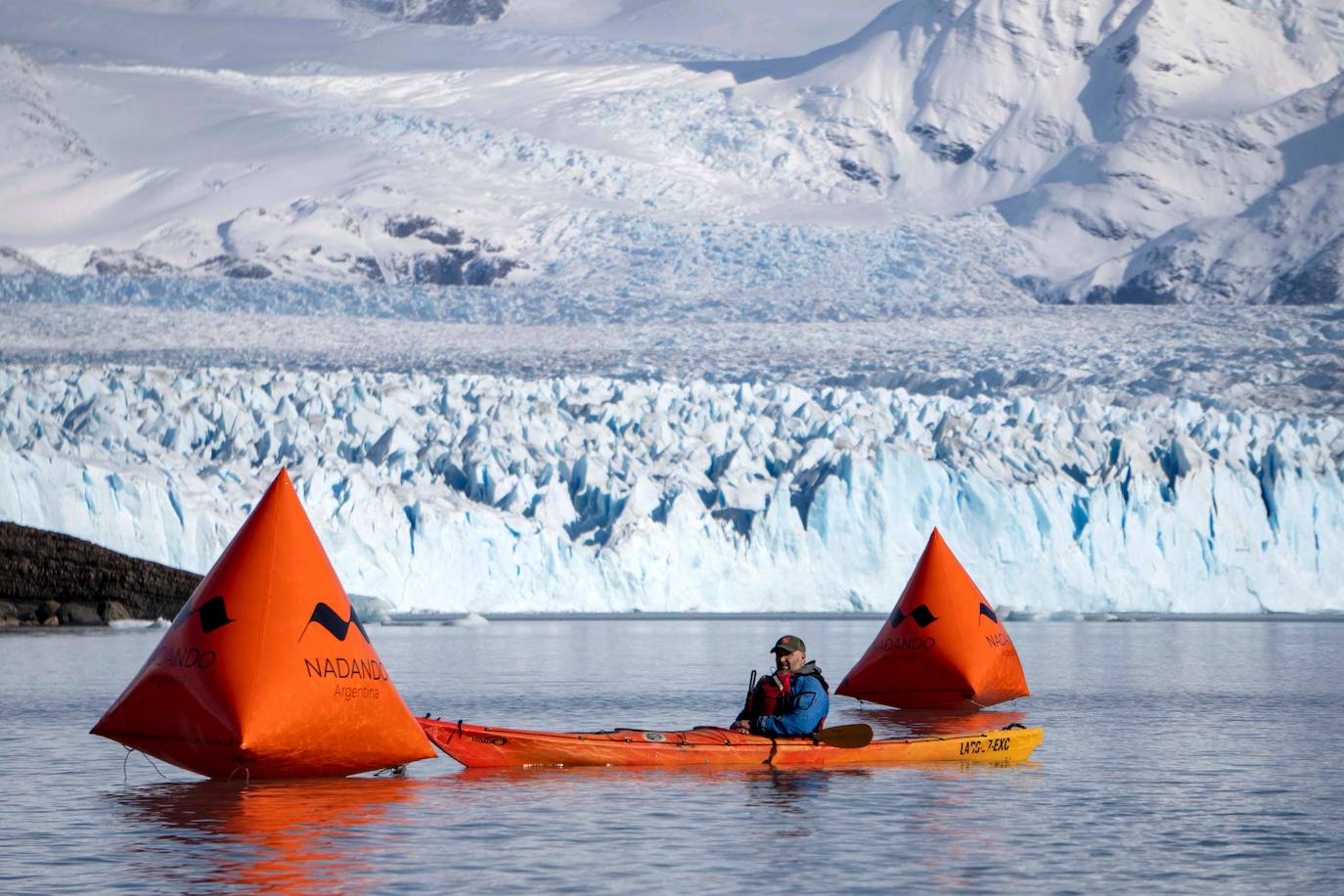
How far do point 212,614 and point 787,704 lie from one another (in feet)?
13.0

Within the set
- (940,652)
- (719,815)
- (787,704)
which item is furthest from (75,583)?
(719,815)

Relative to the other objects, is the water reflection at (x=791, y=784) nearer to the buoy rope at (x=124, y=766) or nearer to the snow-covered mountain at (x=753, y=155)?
the buoy rope at (x=124, y=766)

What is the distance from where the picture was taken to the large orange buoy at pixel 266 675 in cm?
1132

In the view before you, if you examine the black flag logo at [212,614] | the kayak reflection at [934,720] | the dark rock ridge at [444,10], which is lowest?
the kayak reflection at [934,720]

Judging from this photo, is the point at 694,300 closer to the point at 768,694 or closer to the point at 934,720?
the point at 934,720

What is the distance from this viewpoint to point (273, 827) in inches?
423

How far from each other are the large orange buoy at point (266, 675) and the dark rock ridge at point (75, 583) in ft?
71.6

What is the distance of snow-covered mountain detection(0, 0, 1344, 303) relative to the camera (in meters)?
79.8

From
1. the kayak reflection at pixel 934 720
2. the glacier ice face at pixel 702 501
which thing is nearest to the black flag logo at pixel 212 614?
the kayak reflection at pixel 934 720

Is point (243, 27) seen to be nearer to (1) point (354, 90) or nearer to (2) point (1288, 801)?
(1) point (354, 90)

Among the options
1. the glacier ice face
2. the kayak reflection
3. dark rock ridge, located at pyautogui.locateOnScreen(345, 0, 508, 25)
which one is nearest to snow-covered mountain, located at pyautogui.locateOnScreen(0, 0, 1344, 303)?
the glacier ice face

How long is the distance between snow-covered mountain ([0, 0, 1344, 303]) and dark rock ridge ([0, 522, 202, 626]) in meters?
39.9

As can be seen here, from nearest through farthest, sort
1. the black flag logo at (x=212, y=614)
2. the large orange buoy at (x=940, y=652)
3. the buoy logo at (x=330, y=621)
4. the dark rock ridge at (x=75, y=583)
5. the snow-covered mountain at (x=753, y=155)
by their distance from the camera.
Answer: the black flag logo at (x=212, y=614) → the buoy logo at (x=330, y=621) → the large orange buoy at (x=940, y=652) → the dark rock ridge at (x=75, y=583) → the snow-covered mountain at (x=753, y=155)

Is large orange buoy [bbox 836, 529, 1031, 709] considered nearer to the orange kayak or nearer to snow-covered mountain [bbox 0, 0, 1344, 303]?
the orange kayak
